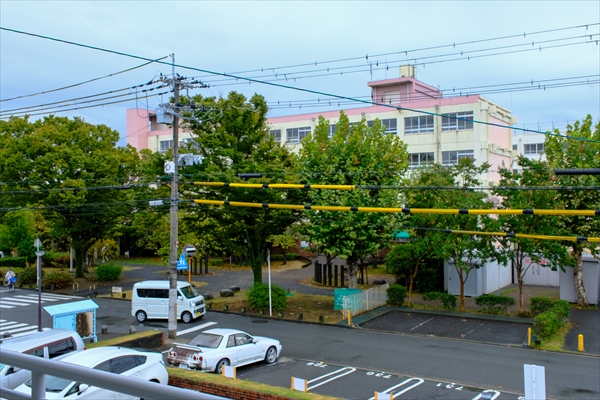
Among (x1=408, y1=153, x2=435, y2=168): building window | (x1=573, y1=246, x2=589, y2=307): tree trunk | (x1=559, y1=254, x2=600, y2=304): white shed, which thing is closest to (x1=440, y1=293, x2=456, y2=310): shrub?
(x1=559, y1=254, x2=600, y2=304): white shed

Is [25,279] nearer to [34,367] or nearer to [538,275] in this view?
[538,275]

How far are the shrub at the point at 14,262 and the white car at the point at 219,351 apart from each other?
34.8 meters

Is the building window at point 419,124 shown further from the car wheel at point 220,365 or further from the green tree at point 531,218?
the car wheel at point 220,365

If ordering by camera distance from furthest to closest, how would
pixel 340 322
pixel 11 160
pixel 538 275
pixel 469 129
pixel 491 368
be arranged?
1. pixel 469 129
2. pixel 538 275
3. pixel 11 160
4. pixel 340 322
5. pixel 491 368

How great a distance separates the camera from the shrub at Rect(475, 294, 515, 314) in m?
27.0

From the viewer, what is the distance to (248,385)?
12273 mm

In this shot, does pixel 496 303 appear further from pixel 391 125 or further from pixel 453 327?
pixel 391 125

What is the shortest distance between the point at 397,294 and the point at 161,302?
1235 centimetres

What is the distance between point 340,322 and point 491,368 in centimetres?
877

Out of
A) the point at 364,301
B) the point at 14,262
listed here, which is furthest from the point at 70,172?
the point at 364,301

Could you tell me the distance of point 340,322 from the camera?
83.7ft

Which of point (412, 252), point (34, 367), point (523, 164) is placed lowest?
point (412, 252)

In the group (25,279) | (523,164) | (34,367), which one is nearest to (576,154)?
(523,164)

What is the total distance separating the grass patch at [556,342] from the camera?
2061cm
